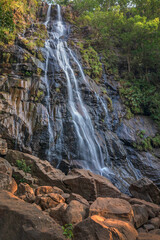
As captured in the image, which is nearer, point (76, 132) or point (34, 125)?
point (34, 125)

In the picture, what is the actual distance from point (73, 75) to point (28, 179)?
9.10 m

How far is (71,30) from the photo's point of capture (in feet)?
65.8

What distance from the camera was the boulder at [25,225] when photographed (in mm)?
2254

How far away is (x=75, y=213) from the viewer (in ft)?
12.7

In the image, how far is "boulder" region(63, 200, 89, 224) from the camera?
371cm

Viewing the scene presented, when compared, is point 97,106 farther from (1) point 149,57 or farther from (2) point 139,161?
(1) point 149,57

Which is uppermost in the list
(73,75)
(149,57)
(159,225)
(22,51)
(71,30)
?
(71,30)

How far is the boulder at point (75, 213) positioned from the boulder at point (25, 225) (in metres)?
1.29

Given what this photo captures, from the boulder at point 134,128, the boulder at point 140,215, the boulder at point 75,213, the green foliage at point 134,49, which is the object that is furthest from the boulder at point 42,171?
the green foliage at point 134,49

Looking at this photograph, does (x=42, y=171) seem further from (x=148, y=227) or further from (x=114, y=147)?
(x=114, y=147)

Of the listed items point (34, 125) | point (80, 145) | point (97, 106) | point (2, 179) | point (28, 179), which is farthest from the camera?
point (97, 106)

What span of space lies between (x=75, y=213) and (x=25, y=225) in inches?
69.7

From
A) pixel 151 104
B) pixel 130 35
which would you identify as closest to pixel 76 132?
pixel 151 104

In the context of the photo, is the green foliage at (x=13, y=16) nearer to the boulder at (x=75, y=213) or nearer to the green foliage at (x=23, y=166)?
the green foliage at (x=23, y=166)
